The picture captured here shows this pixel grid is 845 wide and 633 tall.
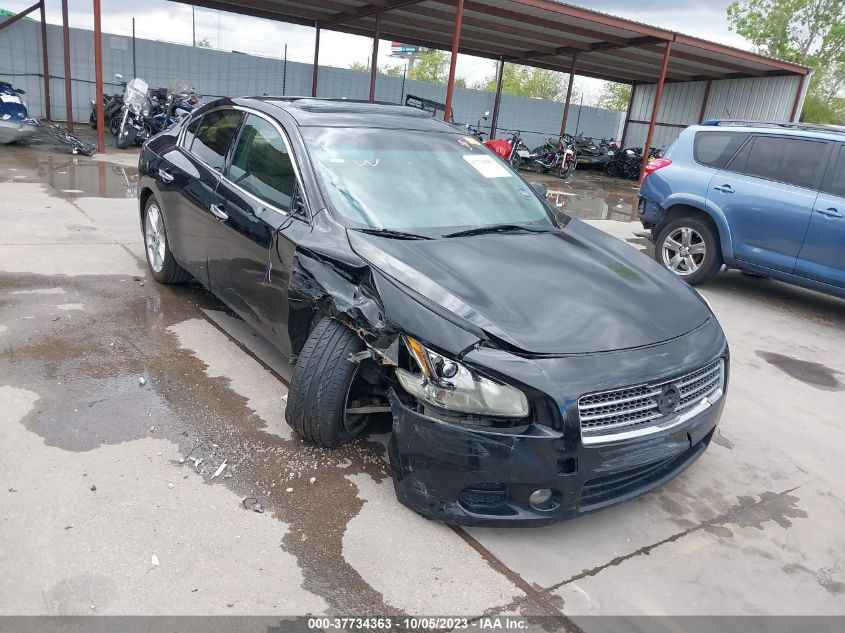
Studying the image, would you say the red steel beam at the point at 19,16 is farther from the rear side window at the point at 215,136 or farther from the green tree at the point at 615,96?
the green tree at the point at 615,96

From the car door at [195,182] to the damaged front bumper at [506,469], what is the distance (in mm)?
2255

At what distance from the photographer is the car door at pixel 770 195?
6.11m

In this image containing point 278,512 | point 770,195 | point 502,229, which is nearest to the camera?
point 278,512

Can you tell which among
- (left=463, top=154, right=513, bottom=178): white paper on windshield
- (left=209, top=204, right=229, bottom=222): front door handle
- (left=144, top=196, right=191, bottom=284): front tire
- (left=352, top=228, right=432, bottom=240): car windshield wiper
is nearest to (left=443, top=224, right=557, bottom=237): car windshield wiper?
(left=352, top=228, right=432, bottom=240): car windshield wiper

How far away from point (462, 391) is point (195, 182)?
9.25 ft

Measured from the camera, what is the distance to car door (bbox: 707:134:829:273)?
6.11m

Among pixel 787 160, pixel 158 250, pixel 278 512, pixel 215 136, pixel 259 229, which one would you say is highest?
pixel 787 160

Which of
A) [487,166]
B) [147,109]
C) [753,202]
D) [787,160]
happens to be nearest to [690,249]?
[753,202]

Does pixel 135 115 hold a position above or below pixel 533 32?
below

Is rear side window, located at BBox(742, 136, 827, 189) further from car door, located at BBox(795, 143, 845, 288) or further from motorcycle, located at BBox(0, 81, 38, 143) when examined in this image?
motorcycle, located at BBox(0, 81, 38, 143)

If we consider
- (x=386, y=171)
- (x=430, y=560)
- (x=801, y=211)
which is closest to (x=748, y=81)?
(x=801, y=211)

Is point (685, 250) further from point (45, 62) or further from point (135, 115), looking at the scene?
point (45, 62)

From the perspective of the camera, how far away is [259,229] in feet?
11.6

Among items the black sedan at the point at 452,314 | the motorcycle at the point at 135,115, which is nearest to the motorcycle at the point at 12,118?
the motorcycle at the point at 135,115
